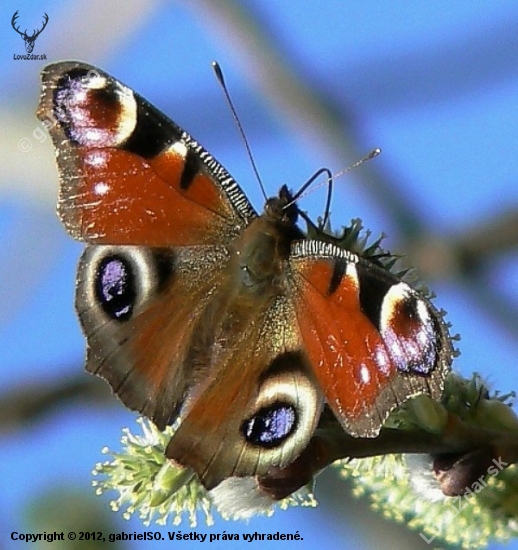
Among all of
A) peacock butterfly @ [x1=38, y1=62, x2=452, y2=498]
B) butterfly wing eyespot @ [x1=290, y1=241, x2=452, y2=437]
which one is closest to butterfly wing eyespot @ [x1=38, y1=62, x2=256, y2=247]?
peacock butterfly @ [x1=38, y1=62, x2=452, y2=498]

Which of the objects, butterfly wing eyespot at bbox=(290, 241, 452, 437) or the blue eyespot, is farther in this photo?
the blue eyespot

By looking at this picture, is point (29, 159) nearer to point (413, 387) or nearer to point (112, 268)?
point (112, 268)

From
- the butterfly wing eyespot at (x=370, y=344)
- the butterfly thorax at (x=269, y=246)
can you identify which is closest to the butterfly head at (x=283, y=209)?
the butterfly thorax at (x=269, y=246)

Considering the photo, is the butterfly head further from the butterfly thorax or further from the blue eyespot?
the blue eyespot

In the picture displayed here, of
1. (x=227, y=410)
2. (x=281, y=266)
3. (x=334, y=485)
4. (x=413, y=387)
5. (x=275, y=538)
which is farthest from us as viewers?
(x=334, y=485)

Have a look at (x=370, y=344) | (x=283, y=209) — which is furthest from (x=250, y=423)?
(x=283, y=209)

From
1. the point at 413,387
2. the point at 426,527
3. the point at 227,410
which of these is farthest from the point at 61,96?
the point at 426,527

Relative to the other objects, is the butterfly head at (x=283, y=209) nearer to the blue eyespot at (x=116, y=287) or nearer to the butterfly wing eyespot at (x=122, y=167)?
the butterfly wing eyespot at (x=122, y=167)
